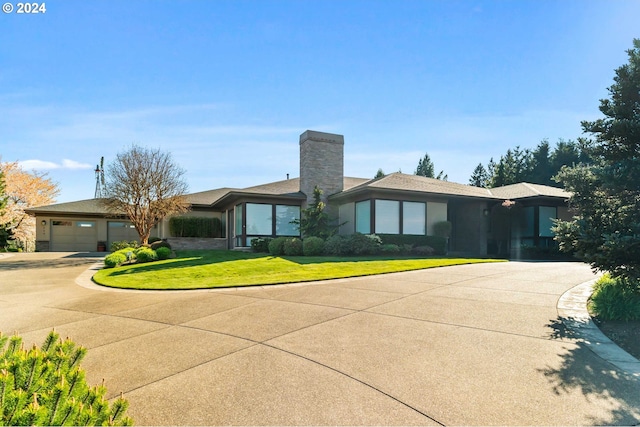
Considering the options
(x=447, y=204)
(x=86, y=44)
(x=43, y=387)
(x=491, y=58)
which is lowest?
(x=43, y=387)

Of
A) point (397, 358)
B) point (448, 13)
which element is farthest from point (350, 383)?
point (448, 13)

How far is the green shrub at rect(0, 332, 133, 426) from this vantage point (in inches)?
70.9

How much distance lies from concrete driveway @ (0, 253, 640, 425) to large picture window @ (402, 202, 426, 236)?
11617 millimetres

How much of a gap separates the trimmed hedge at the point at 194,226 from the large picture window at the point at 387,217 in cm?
1375

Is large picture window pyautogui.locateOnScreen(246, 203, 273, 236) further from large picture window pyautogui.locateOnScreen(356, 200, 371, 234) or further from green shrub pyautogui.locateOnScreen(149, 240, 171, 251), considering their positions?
green shrub pyautogui.locateOnScreen(149, 240, 171, 251)

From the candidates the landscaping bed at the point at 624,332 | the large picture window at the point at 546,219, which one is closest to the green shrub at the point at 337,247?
the landscaping bed at the point at 624,332

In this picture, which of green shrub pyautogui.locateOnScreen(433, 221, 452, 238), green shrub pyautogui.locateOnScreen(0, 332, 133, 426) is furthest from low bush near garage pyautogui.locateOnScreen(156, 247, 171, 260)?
green shrub pyautogui.locateOnScreen(0, 332, 133, 426)

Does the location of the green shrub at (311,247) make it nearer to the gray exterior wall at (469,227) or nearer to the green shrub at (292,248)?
the green shrub at (292,248)

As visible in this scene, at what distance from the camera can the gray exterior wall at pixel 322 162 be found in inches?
865

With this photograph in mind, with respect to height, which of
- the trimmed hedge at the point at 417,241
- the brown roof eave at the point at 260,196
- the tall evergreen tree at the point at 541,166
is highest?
the tall evergreen tree at the point at 541,166

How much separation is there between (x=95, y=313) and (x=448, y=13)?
11786mm

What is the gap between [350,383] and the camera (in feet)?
13.2

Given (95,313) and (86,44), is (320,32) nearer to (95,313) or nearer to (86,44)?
(86,44)

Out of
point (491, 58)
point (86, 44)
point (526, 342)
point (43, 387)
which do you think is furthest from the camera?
point (491, 58)
